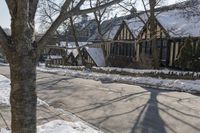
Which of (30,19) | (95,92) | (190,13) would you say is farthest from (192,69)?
(30,19)

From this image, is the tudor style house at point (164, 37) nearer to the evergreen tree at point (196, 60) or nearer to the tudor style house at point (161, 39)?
the tudor style house at point (161, 39)

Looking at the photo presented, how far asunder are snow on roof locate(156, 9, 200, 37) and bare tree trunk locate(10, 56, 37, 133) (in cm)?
2611

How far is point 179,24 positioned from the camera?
33156mm

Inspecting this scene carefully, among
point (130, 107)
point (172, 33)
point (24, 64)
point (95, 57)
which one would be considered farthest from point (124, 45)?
point (24, 64)

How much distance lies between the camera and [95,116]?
11.2m

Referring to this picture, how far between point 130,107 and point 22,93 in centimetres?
845

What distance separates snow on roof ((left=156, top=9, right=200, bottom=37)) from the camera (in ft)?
98.7

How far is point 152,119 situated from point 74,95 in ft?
19.7

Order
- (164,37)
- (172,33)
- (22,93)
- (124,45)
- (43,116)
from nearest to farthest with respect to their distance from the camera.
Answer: (22,93)
(43,116)
(172,33)
(164,37)
(124,45)

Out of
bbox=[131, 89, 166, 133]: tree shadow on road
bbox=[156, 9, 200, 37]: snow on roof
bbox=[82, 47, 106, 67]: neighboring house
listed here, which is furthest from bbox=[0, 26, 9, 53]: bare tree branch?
bbox=[82, 47, 106, 67]: neighboring house

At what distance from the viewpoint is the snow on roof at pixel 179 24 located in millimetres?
30094

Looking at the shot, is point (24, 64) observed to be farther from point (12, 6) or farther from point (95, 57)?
point (95, 57)

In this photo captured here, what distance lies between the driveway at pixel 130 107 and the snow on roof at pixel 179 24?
13951 millimetres

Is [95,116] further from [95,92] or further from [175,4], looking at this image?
[175,4]
